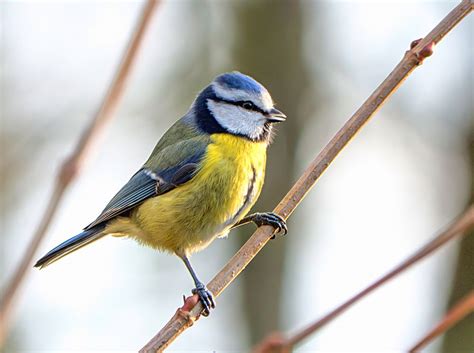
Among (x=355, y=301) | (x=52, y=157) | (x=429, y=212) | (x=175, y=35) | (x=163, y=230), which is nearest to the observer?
(x=355, y=301)

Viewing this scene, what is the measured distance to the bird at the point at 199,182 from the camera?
296 centimetres

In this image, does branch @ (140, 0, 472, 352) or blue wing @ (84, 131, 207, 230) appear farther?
blue wing @ (84, 131, 207, 230)

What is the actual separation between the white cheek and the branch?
1.11 m

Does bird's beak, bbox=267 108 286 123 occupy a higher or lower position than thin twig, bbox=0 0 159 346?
lower

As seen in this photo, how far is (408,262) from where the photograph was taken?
0.87 meters

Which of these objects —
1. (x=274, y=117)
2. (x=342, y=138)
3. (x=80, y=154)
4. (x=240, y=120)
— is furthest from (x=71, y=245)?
(x=80, y=154)

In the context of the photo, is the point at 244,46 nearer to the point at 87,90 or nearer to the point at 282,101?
the point at 282,101

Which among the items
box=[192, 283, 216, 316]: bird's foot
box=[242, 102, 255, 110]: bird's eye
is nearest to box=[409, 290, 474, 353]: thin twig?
box=[192, 283, 216, 316]: bird's foot

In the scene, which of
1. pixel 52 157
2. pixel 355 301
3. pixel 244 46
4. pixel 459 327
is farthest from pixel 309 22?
→ pixel 355 301

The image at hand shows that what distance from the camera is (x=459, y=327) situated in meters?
4.45

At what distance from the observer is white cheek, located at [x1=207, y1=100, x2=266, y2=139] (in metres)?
3.16

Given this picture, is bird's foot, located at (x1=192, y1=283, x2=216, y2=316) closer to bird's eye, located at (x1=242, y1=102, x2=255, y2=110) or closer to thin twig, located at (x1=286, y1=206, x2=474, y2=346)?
bird's eye, located at (x1=242, y1=102, x2=255, y2=110)

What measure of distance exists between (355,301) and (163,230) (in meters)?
2.20

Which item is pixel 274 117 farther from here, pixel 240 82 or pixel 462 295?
pixel 462 295
